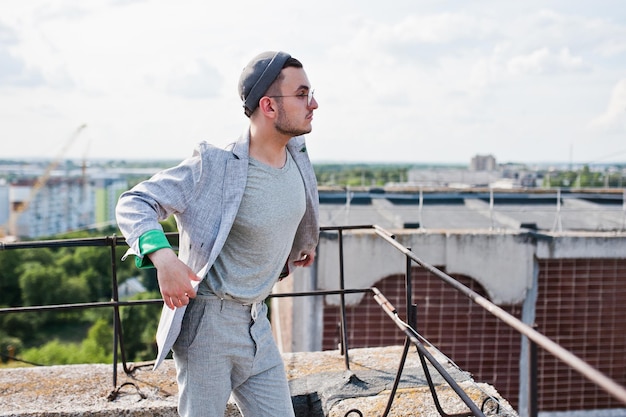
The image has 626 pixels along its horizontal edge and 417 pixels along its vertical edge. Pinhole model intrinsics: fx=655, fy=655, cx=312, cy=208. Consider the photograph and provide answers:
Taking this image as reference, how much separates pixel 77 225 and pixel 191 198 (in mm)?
152047

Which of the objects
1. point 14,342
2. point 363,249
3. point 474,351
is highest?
point 363,249

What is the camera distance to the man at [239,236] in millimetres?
2490

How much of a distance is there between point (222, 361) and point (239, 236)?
19.5 inches

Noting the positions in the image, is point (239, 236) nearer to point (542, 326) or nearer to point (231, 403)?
point (231, 403)

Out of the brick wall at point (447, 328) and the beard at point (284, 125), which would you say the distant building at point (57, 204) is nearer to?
the brick wall at point (447, 328)

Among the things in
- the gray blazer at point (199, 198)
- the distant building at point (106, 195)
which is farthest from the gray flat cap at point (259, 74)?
the distant building at point (106, 195)

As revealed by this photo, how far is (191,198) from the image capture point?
97.7 inches

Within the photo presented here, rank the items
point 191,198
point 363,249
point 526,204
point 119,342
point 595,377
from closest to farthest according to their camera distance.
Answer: point 595,377, point 191,198, point 119,342, point 363,249, point 526,204

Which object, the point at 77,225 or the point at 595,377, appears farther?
the point at 77,225

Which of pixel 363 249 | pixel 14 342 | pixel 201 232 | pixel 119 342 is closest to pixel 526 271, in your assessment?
pixel 363 249

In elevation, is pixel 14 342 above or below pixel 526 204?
below

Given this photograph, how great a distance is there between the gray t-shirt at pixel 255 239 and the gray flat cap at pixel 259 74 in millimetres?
255

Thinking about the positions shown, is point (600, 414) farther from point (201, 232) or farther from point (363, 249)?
point (201, 232)

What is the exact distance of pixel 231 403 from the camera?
12.0 ft
